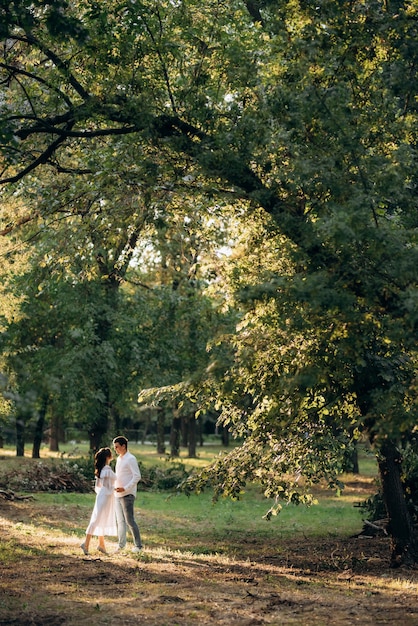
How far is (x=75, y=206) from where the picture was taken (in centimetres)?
1205

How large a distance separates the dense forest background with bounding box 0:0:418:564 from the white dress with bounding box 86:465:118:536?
4.29 feet

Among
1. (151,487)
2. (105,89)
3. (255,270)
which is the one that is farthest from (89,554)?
(151,487)

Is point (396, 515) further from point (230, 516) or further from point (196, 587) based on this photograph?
point (230, 516)

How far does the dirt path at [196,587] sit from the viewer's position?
856cm

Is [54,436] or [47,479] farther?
[54,436]

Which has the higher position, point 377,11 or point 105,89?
point 377,11

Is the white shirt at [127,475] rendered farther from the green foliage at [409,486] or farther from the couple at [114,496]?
the green foliage at [409,486]

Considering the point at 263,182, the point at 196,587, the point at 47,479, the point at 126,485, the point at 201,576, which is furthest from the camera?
the point at 47,479

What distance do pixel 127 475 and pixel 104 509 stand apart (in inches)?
25.2

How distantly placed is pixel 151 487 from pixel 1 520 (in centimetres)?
1245

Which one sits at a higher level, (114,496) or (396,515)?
(114,496)

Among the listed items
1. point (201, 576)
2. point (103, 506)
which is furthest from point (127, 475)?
point (201, 576)

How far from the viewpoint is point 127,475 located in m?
12.5

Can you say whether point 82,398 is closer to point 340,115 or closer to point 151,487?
point 151,487
